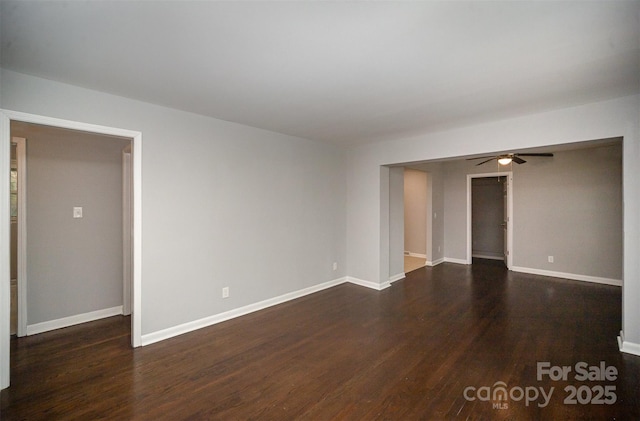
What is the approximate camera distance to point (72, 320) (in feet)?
11.5

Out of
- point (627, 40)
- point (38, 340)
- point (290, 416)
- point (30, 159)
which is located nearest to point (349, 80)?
point (627, 40)

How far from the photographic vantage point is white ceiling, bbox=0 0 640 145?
1552 mm

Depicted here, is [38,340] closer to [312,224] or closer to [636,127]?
[312,224]

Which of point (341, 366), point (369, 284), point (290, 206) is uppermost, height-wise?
point (290, 206)

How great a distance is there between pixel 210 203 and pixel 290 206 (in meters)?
1.28

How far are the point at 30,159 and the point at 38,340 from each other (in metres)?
1.94

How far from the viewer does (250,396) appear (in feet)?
7.33

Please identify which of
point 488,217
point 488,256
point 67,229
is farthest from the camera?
point 488,217

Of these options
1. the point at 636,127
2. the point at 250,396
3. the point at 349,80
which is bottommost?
the point at 250,396

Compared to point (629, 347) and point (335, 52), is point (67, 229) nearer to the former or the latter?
point (335, 52)

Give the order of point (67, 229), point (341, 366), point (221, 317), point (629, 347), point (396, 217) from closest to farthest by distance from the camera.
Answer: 1. point (341, 366)
2. point (629, 347)
3. point (67, 229)
4. point (221, 317)
5. point (396, 217)

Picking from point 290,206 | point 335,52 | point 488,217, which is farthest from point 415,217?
point 335,52

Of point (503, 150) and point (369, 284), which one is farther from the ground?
point (503, 150)

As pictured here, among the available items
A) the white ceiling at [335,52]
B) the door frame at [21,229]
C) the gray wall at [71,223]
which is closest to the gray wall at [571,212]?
the white ceiling at [335,52]
